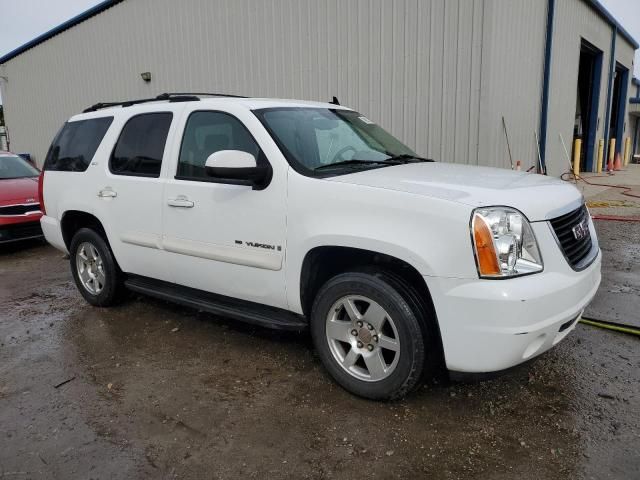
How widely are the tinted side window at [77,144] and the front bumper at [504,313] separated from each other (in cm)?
354

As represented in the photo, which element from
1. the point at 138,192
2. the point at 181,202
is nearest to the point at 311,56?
the point at 138,192

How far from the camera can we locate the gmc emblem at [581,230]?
9.89ft

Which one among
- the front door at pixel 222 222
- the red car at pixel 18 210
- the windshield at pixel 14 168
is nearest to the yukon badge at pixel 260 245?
the front door at pixel 222 222

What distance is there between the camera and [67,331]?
4.44m

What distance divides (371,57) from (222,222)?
6.91 m

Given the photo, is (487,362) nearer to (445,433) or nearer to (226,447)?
(445,433)

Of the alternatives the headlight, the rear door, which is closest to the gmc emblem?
the headlight

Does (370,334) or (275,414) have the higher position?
(370,334)

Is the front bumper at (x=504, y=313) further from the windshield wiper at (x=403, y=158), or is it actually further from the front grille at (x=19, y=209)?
the front grille at (x=19, y=209)

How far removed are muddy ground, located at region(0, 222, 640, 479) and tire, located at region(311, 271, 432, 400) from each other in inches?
6.1

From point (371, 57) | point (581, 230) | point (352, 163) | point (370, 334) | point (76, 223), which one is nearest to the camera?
point (370, 334)

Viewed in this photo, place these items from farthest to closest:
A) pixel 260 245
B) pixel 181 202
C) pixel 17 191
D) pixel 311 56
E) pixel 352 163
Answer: pixel 311 56, pixel 17 191, pixel 181 202, pixel 352 163, pixel 260 245

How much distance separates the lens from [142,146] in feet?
14.1

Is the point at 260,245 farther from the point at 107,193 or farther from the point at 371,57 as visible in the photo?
the point at 371,57
